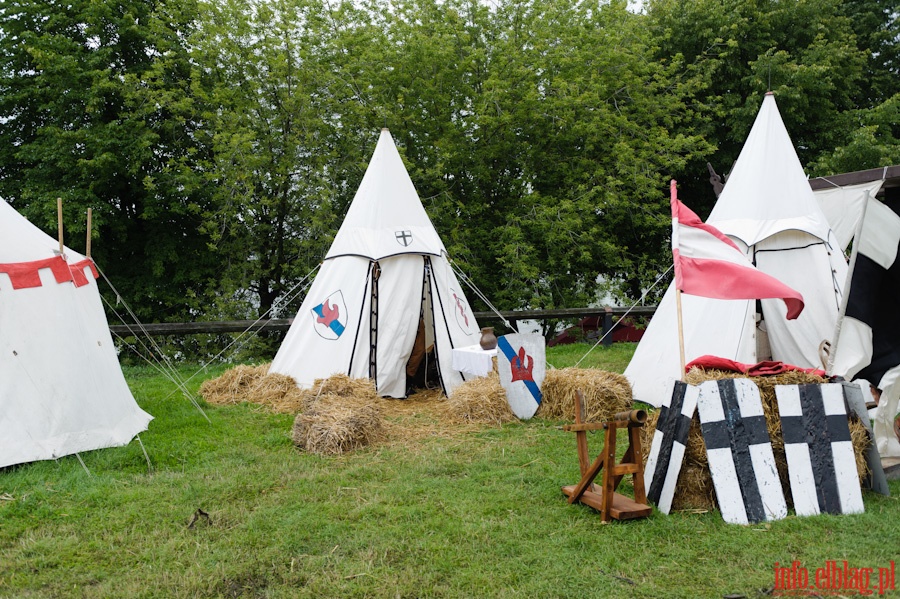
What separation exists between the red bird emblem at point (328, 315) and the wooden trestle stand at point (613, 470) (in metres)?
4.74

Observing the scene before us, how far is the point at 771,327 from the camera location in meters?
7.75

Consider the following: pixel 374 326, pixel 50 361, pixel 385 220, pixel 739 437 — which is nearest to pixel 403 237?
pixel 385 220

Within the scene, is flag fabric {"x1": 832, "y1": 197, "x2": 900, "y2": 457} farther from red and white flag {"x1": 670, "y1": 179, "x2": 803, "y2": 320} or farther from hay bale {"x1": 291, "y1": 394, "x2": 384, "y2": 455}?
hay bale {"x1": 291, "y1": 394, "x2": 384, "y2": 455}

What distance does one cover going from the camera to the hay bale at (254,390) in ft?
25.8

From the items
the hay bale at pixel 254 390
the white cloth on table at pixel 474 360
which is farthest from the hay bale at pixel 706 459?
the hay bale at pixel 254 390

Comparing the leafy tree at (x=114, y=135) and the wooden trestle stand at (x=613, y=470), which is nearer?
the wooden trestle stand at (x=613, y=470)

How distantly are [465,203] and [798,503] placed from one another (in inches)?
487

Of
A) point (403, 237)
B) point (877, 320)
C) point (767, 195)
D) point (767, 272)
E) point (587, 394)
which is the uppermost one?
point (403, 237)

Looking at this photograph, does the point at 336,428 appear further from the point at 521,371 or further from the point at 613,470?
the point at 613,470

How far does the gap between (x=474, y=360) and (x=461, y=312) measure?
4.20 ft

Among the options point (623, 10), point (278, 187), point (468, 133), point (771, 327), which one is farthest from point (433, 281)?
point (623, 10)

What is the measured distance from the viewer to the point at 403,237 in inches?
348

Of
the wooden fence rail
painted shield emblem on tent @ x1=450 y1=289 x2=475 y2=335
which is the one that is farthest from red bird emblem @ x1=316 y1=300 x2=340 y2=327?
the wooden fence rail

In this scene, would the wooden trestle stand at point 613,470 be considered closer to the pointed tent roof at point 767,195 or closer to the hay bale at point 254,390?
the hay bale at point 254,390
